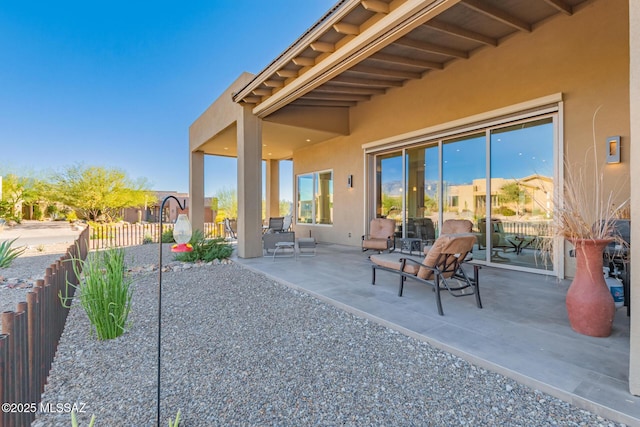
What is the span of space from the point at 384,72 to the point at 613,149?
413 centimetres

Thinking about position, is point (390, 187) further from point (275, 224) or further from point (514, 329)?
point (514, 329)

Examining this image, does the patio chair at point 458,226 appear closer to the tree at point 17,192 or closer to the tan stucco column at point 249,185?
the tan stucco column at point 249,185

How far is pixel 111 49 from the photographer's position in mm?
Result: 17859

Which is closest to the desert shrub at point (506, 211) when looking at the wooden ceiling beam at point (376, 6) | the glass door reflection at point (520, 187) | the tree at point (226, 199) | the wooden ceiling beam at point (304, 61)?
the glass door reflection at point (520, 187)

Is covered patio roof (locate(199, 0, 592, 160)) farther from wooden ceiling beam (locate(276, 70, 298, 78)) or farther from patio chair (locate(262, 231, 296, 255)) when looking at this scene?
patio chair (locate(262, 231, 296, 255))

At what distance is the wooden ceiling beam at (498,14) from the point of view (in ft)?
13.5

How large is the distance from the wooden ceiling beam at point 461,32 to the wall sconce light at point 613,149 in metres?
2.58

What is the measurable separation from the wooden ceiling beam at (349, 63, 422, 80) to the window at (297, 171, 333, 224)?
382 centimetres

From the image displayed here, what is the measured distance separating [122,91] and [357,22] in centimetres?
2387

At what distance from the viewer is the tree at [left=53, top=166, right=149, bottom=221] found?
18.3m

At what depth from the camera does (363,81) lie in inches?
269

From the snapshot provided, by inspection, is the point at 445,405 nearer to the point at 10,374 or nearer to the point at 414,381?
the point at 414,381

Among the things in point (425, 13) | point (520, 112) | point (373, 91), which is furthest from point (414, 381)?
point (373, 91)

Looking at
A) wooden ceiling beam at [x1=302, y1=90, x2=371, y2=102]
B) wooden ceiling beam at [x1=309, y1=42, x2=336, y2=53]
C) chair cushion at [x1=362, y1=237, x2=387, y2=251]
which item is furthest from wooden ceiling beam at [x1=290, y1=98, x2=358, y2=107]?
chair cushion at [x1=362, y1=237, x2=387, y2=251]
